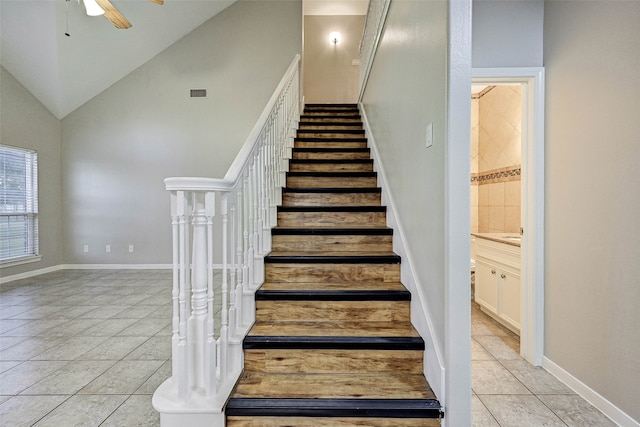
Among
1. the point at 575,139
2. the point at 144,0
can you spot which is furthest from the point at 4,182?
the point at 575,139

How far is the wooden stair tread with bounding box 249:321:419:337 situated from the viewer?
5.31 ft

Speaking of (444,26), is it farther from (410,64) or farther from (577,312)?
(577,312)

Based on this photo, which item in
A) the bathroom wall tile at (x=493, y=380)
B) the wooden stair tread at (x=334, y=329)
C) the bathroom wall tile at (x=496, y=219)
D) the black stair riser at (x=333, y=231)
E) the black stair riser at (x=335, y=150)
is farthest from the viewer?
the bathroom wall tile at (x=496, y=219)

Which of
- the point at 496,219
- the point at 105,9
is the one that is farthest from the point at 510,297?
the point at 105,9

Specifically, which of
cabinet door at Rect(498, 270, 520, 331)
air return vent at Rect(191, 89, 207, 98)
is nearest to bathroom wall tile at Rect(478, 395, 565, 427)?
cabinet door at Rect(498, 270, 520, 331)

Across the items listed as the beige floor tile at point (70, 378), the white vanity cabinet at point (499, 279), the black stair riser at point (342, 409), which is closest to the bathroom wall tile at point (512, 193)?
the white vanity cabinet at point (499, 279)

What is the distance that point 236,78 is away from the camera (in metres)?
4.98

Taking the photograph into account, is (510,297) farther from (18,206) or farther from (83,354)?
(18,206)

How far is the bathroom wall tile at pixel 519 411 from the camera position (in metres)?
1.50

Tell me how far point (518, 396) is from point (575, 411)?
0.82 feet

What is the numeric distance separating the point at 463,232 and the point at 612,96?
120 cm

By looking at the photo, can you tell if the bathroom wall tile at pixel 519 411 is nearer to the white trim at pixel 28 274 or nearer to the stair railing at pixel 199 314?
the stair railing at pixel 199 314

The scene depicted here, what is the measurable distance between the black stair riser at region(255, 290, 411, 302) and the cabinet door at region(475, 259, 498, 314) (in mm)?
1496

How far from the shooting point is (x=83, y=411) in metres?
1.54
